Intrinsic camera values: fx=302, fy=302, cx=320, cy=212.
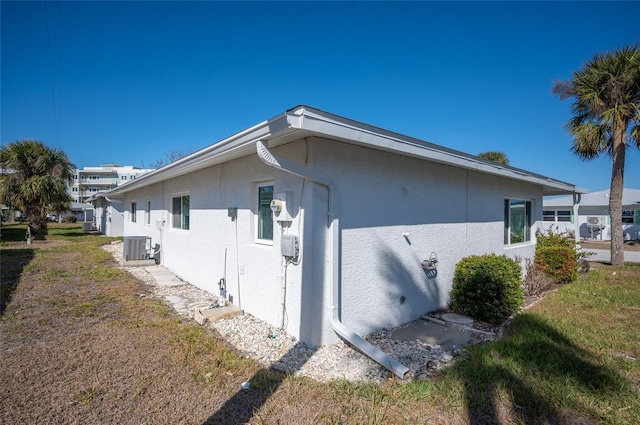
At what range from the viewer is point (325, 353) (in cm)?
383

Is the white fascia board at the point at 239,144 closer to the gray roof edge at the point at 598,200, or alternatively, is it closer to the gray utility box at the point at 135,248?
the gray utility box at the point at 135,248

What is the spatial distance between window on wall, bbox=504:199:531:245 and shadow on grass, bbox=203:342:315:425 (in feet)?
22.2

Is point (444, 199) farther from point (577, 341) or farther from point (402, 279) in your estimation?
point (577, 341)

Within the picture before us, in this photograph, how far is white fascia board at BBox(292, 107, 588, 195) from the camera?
3158 mm

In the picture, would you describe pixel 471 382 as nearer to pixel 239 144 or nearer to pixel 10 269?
pixel 239 144

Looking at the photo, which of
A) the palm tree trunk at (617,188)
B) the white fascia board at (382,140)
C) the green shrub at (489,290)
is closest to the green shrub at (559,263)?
the white fascia board at (382,140)

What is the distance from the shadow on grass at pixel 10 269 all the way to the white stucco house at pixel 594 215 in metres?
26.0

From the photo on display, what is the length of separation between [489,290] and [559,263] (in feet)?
15.5

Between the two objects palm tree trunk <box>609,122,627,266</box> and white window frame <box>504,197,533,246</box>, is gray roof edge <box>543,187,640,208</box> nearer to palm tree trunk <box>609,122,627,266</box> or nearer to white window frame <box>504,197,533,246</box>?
palm tree trunk <box>609,122,627,266</box>

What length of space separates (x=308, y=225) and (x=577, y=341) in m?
4.06

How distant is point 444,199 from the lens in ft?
19.1

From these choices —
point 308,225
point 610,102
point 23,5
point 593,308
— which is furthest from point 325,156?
point 610,102

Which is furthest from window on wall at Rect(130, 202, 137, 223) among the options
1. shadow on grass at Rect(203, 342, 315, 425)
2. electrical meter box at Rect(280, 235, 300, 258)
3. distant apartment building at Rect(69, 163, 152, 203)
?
distant apartment building at Rect(69, 163, 152, 203)

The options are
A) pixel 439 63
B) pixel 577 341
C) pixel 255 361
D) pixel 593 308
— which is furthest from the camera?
pixel 439 63
